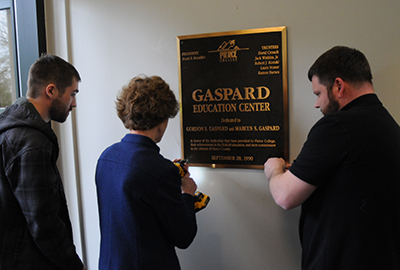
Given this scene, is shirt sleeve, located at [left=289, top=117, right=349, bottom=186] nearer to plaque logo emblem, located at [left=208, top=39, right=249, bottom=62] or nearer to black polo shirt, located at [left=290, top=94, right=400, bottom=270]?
black polo shirt, located at [left=290, top=94, right=400, bottom=270]

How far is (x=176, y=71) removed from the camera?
71.4 inches

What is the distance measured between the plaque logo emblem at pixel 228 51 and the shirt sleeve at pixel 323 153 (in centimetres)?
79

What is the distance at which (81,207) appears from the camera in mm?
2082

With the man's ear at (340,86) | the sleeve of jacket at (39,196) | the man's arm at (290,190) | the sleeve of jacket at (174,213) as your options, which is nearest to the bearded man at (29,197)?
the sleeve of jacket at (39,196)

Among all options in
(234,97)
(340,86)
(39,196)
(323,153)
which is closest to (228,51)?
(234,97)

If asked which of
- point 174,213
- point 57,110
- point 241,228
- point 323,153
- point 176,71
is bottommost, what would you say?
point 241,228

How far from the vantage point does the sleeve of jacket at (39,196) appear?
110 cm

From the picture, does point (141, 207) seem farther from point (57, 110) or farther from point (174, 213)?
point (57, 110)

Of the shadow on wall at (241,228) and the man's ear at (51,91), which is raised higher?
the man's ear at (51,91)

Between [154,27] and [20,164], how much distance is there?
122 centimetres

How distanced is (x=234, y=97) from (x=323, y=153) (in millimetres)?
768

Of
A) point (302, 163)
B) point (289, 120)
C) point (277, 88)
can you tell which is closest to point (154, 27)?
point (277, 88)

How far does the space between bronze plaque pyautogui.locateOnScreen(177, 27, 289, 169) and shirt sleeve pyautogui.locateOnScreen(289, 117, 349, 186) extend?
541 millimetres

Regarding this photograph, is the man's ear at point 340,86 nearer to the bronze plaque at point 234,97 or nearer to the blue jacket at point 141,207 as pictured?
the bronze plaque at point 234,97
